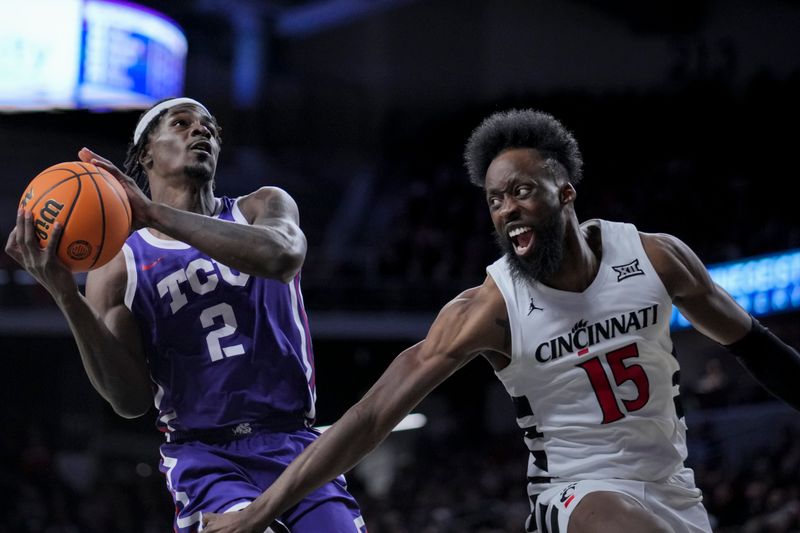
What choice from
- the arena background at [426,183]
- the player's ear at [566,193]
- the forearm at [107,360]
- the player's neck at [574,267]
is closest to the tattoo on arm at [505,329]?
the player's neck at [574,267]

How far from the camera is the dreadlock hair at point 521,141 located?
3.64 meters

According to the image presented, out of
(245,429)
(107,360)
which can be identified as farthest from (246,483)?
(107,360)

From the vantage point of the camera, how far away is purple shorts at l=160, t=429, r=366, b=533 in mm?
3551

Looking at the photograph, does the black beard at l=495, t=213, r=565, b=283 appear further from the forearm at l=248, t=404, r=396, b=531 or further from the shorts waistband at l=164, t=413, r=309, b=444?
the shorts waistband at l=164, t=413, r=309, b=444

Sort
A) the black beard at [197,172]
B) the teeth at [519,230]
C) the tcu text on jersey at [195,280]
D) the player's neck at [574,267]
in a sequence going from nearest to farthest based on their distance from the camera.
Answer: the teeth at [519,230], the player's neck at [574,267], the tcu text on jersey at [195,280], the black beard at [197,172]

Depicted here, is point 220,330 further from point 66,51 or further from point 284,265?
point 66,51

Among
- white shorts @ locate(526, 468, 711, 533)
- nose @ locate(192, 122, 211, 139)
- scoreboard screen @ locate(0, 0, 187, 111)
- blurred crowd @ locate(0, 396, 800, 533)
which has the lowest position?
blurred crowd @ locate(0, 396, 800, 533)

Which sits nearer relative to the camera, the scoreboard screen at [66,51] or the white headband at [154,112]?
the white headband at [154,112]

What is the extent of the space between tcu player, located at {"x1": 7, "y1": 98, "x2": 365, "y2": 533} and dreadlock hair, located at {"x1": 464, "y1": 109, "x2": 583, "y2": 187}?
28.5 inches

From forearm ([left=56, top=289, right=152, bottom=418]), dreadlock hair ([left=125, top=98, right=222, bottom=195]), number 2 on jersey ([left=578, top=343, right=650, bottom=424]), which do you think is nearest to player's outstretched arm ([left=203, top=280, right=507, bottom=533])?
number 2 on jersey ([left=578, top=343, right=650, bottom=424])

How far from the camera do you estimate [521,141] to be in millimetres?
3631

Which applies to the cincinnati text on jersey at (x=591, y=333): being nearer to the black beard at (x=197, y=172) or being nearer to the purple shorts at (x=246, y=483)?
the purple shorts at (x=246, y=483)

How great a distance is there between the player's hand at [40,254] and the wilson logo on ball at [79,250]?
47mm

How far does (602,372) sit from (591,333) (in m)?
0.14
